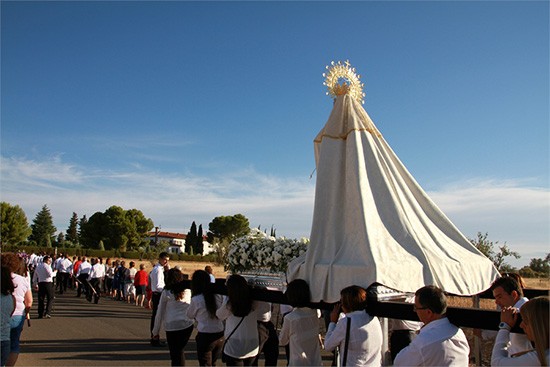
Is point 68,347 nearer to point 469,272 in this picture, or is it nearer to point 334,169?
point 334,169

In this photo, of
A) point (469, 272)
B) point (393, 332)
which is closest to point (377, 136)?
point (469, 272)

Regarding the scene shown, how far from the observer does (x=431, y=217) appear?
6812 mm

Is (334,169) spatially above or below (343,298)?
above

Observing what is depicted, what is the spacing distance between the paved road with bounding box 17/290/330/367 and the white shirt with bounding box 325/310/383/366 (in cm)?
483

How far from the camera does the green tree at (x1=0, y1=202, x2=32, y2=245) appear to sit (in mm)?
76287

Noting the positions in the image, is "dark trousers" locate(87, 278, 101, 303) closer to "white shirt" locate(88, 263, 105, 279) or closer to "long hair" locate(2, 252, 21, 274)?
"white shirt" locate(88, 263, 105, 279)

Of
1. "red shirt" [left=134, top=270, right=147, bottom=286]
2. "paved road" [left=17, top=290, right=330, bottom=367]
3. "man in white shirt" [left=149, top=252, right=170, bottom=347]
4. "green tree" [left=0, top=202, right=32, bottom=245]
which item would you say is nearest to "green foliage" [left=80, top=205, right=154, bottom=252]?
"green tree" [left=0, top=202, right=32, bottom=245]

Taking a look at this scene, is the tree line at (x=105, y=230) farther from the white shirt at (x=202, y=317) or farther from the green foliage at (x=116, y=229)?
the white shirt at (x=202, y=317)

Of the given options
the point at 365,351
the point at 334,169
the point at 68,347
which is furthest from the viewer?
the point at 68,347

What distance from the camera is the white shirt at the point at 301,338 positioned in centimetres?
533

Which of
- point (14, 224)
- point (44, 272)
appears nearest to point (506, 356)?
point (44, 272)

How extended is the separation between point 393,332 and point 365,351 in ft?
7.64

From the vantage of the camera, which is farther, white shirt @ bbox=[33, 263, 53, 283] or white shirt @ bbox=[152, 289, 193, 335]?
white shirt @ bbox=[33, 263, 53, 283]

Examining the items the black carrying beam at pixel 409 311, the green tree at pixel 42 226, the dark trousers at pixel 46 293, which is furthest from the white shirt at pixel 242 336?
the green tree at pixel 42 226
